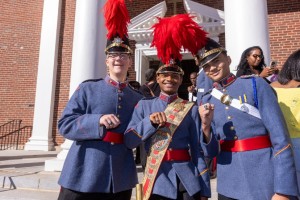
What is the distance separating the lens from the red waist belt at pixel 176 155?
2.16 m

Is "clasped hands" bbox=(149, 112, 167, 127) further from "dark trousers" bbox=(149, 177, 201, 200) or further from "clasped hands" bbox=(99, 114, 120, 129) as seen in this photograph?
"dark trousers" bbox=(149, 177, 201, 200)

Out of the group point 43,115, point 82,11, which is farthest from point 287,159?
point 43,115

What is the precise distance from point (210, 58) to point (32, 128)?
29.1 ft

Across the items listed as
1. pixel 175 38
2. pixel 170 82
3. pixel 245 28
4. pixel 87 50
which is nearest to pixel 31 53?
pixel 87 50

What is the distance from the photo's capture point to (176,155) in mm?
2174

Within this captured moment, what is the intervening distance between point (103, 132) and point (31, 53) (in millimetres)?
9120

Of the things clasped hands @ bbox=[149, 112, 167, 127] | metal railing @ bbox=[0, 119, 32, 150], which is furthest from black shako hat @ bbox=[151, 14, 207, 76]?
metal railing @ bbox=[0, 119, 32, 150]

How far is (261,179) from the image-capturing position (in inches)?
71.0

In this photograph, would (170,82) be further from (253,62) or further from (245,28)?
(245,28)

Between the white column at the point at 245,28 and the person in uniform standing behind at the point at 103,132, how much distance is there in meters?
2.92

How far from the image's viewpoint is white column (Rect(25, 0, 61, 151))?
30.6 ft

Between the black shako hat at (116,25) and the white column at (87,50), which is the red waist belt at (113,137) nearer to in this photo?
the black shako hat at (116,25)

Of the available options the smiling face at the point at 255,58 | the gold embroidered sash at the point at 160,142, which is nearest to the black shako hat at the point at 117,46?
the gold embroidered sash at the point at 160,142

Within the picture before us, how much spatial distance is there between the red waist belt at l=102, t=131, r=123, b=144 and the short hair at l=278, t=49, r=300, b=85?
1312 mm
